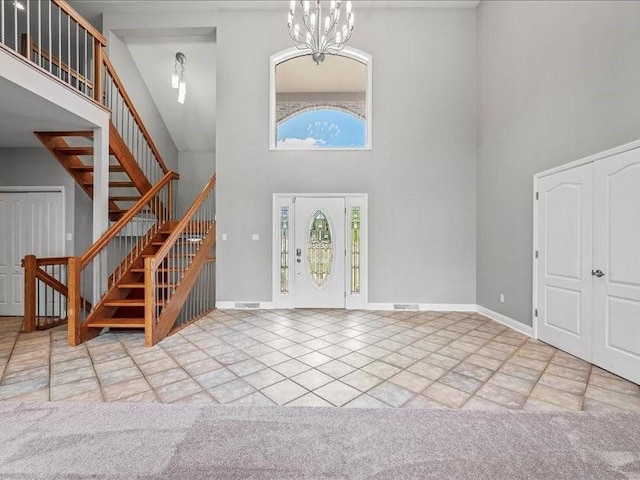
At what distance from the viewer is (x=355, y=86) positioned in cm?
548

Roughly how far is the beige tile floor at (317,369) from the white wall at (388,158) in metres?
1.22

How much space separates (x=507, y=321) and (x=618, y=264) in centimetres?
176

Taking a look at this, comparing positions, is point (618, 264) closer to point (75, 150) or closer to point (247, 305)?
point (247, 305)

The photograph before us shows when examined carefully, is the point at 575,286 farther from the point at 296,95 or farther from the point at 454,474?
the point at 296,95

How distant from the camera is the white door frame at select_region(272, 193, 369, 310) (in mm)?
5133

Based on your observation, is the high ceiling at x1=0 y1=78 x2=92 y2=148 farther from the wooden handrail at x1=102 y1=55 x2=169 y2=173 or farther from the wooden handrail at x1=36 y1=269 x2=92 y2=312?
the wooden handrail at x1=36 y1=269 x2=92 y2=312

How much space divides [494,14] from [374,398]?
567cm

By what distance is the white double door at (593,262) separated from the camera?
2635 mm

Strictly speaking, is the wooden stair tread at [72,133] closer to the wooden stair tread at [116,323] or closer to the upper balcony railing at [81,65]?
the upper balcony railing at [81,65]

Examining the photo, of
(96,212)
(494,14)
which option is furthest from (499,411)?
(494,14)

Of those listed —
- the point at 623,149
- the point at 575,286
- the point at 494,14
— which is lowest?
the point at 575,286


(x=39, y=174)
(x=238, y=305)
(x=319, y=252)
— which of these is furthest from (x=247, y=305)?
(x=39, y=174)

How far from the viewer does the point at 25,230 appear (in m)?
5.07

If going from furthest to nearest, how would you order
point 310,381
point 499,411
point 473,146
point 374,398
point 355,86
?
point 355,86 < point 473,146 < point 310,381 < point 374,398 < point 499,411
